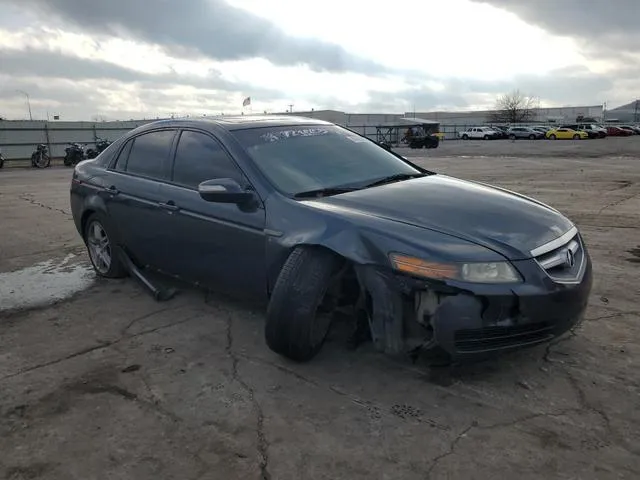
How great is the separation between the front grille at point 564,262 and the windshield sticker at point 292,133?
206 centimetres

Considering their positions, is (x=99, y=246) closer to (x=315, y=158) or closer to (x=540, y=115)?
(x=315, y=158)

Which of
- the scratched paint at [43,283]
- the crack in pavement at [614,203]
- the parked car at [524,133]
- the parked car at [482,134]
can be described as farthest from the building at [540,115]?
the scratched paint at [43,283]

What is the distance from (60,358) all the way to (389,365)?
2173mm

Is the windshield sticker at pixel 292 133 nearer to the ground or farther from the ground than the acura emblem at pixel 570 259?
farther from the ground

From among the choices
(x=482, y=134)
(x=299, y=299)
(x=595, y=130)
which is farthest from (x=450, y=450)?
(x=482, y=134)

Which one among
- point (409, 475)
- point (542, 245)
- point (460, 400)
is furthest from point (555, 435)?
point (542, 245)

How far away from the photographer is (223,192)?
11.7 ft

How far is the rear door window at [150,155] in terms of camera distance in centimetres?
460

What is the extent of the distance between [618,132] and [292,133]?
6239cm

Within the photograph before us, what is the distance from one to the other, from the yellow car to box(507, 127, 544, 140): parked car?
1.17m

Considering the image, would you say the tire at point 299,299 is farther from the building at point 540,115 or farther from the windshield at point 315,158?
the building at point 540,115

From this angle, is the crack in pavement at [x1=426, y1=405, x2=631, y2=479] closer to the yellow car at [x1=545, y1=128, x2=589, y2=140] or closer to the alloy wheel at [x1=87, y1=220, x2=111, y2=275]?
the alloy wheel at [x1=87, y1=220, x2=111, y2=275]

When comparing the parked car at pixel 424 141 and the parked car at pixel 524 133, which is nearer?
the parked car at pixel 424 141

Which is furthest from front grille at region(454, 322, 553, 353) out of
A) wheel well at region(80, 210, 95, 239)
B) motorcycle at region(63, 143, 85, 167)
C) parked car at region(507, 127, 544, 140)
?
parked car at region(507, 127, 544, 140)
